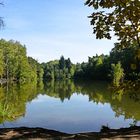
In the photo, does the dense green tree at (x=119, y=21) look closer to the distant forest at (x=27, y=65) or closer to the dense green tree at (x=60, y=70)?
the distant forest at (x=27, y=65)

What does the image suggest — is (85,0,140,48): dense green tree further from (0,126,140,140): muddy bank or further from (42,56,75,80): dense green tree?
(42,56,75,80): dense green tree

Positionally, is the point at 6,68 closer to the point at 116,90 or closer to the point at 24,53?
the point at 24,53

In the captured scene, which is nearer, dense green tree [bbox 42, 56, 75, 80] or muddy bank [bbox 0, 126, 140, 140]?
muddy bank [bbox 0, 126, 140, 140]

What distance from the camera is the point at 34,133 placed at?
904 centimetres

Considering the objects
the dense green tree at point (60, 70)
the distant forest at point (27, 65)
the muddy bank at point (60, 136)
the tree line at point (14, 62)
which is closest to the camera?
the muddy bank at point (60, 136)

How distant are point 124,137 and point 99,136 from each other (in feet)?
2.15

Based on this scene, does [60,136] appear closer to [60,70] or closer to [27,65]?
[27,65]

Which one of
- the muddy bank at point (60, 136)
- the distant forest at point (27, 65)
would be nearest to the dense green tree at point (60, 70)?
the distant forest at point (27, 65)

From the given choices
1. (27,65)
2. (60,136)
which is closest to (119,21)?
(60,136)

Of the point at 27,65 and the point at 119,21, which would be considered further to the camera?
the point at 27,65

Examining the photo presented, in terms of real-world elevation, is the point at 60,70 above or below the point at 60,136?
above

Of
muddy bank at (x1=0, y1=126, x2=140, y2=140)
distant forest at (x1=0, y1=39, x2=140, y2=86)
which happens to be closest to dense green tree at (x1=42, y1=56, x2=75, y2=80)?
distant forest at (x1=0, y1=39, x2=140, y2=86)

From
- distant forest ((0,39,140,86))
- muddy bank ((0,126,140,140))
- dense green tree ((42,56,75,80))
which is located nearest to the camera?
muddy bank ((0,126,140,140))

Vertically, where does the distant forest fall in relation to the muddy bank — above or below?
above
